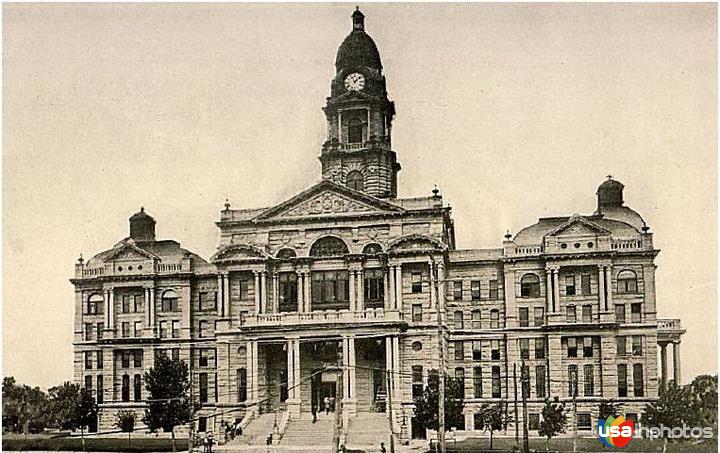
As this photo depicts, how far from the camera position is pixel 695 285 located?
49750 mm

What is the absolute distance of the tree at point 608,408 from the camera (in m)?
59.6

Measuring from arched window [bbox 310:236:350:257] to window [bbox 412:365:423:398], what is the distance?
6.87 metres

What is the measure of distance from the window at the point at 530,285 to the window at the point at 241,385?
14.4 m

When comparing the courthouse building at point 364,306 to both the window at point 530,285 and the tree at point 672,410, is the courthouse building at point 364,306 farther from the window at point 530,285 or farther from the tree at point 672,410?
the tree at point 672,410

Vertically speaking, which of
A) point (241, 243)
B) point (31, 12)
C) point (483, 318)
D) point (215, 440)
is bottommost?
point (215, 440)

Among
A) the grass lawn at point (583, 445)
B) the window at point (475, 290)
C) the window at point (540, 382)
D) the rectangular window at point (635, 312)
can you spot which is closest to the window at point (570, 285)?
the rectangular window at point (635, 312)

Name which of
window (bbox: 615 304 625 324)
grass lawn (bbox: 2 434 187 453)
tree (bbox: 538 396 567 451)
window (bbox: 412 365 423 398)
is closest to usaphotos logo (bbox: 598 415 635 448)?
tree (bbox: 538 396 567 451)

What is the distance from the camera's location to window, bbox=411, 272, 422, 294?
62719mm

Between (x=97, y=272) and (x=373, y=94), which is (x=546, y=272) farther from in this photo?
(x=97, y=272)

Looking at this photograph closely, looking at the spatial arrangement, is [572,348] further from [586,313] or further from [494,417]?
[494,417]

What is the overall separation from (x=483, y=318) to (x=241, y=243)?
501 inches

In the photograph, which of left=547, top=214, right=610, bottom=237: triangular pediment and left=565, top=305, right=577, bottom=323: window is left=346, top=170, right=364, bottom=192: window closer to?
left=547, top=214, right=610, bottom=237: triangular pediment

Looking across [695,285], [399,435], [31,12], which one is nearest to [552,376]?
[399,435]

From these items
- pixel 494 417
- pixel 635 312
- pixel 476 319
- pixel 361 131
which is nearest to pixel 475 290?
pixel 476 319
